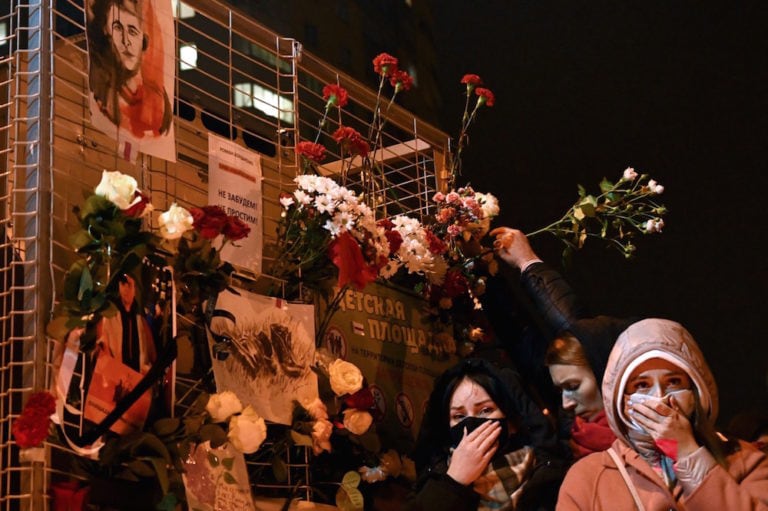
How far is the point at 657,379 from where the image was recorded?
2.45 metres

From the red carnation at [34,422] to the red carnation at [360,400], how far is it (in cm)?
104

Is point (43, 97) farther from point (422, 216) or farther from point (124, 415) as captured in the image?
point (422, 216)

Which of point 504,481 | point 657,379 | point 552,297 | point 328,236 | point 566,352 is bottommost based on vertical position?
point 504,481

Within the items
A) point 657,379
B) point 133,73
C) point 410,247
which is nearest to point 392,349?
point 410,247

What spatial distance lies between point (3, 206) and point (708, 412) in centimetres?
162

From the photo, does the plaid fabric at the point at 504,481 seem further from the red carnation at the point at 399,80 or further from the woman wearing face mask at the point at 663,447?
the red carnation at the point at 399,80

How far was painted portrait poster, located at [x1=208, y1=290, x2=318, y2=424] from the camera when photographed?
2.69m

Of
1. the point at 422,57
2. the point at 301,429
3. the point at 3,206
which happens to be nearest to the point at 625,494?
the point at 301,429

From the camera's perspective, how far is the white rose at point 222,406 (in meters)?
2.44

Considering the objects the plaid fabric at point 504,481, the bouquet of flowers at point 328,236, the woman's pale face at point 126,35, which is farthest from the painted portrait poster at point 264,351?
the woman's pale face at point 126,35

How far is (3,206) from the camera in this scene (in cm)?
249

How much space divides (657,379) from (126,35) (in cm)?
142

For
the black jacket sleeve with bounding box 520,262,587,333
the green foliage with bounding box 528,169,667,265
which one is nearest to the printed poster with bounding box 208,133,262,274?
the black jacket sleeve with bounding box 520,262,587,333

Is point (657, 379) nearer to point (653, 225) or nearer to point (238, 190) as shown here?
point (653, 225)
